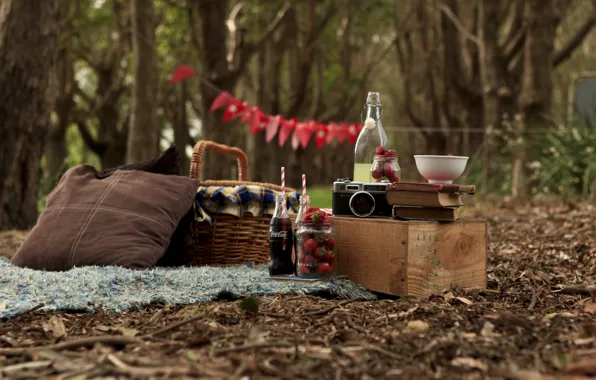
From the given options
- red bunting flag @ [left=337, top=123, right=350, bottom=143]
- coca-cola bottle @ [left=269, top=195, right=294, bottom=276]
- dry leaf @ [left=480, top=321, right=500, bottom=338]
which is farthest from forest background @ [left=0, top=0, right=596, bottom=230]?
dry leaf @ [left=480, top=321, right=500, bottom=338]

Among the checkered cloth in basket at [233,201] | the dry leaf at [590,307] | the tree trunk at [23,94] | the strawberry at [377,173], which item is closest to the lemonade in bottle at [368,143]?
the strawberry at [377,173]

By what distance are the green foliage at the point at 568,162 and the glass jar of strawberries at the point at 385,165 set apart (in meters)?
5.37

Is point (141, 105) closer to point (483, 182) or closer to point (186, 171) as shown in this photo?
point (483, 182)

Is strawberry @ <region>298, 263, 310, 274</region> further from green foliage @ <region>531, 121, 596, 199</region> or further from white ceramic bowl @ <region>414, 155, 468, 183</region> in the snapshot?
green foliage @ <region>531, 121, 596, 199</region>

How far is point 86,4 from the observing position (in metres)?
18.5

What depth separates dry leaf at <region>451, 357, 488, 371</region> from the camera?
2.28 meters

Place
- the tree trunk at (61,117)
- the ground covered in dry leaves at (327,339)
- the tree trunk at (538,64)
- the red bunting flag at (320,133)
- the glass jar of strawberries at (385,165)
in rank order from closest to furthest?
the ground covered in dry leaves at (327,339) < the glass jar of strawberries at (385,165) < the red bunting flag at (320,133) < the tree trunk at (538,64) < the tree trunk at (61,117)

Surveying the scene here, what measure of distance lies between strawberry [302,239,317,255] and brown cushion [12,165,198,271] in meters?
0.95

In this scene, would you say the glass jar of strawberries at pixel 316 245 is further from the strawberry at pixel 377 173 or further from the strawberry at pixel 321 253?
the strawberry at pixel 377 173

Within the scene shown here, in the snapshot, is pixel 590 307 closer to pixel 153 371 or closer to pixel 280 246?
pixel 280 246

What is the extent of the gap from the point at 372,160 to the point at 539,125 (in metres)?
6.67

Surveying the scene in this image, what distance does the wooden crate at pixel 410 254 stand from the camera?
359 cm

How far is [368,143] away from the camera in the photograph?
4.16 metres

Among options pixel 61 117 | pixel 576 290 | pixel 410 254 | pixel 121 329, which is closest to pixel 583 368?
pixel 410 254
